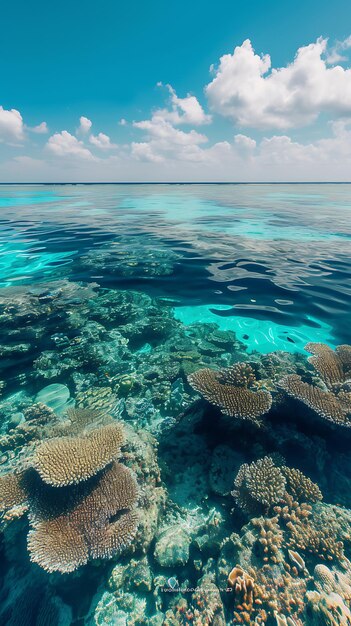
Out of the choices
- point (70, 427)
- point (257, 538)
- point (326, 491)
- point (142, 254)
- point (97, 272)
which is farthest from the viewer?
point (142, 254)

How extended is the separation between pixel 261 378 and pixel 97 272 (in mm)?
9957

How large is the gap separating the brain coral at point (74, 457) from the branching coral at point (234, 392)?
1.67 metres

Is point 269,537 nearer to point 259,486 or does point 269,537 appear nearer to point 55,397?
point 259,486

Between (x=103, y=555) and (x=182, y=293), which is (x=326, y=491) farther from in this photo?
(x=182, y=293)

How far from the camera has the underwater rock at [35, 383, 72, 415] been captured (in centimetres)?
632

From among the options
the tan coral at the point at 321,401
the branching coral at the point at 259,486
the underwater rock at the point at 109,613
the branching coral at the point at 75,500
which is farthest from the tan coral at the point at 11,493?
the tan coral at the point at 321,401

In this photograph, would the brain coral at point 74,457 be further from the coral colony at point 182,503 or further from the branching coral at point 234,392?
the branching coral at point 234,392

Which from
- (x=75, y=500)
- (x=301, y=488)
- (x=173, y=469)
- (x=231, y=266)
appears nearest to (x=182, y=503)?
(x=173, y=469)

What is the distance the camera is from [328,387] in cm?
538

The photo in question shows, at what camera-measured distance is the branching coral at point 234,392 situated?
454cm

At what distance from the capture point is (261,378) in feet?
21.0

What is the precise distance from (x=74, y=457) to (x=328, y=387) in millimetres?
4811

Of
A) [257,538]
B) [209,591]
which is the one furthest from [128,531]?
[257,538]

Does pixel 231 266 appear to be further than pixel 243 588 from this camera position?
Yes
